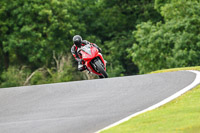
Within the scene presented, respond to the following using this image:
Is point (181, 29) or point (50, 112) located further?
point (181, 29)

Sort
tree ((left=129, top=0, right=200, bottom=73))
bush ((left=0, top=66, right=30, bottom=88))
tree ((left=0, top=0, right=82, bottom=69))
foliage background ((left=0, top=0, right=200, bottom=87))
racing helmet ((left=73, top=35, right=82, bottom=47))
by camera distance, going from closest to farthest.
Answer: racing helmet ((left=73, top=35, right=82, bottom=47))
tree ((left=129, top=0, right=200, bottom=73))
bush ((left=0, top=66, right=30, bottom=88))
foliage background ((left=0, top=0, right=200, bottom=87))
tree ((left=0, top=0, right=82, bottom=69))

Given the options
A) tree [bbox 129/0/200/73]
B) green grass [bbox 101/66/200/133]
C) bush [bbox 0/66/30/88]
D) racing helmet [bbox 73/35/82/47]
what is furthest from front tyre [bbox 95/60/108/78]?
bush [bbox 0/66/30/88]

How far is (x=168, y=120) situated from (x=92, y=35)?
42093mm

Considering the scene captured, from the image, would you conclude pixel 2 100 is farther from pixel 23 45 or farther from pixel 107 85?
pixel 23 45

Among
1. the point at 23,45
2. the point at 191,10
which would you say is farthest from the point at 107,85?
the point at 23,45

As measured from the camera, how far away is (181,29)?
3784 cm

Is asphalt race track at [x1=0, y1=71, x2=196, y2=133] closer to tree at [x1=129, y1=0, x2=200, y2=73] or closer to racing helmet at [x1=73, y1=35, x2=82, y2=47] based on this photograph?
racing helmet at [x1=73, y1=35, x2=82, y2=47]

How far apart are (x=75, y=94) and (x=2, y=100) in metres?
1.71

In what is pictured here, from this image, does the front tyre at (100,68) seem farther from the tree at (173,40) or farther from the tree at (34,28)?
the tree at (34,28)

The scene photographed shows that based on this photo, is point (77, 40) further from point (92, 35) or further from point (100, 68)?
point (92, 35)

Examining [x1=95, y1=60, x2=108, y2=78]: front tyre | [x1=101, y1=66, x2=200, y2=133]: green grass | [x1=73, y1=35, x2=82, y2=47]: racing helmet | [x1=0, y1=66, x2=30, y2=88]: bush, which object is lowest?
[x1=0, y1=66, x2=30, y2=88]: bush

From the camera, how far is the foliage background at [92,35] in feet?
123

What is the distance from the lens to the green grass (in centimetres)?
719

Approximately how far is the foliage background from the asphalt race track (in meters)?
22.4
